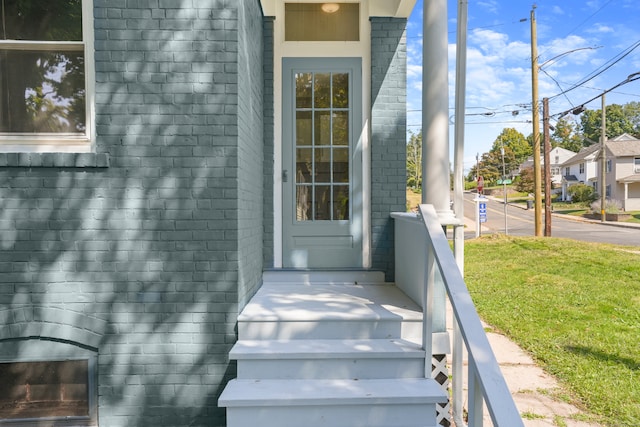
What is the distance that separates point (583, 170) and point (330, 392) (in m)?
46.4

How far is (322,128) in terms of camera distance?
399cm

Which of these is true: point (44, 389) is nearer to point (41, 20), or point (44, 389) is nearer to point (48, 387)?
point (48, 387)

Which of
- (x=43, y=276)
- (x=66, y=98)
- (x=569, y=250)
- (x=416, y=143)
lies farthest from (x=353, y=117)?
(x=416, y=143)

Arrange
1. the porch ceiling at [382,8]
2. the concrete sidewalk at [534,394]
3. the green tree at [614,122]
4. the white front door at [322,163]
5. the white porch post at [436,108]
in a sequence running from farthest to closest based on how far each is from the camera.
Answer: the green tree at [614,122], the white front door at [322,163], the porch ceiling at [382,8], the white porch post at [436,108], the concrete sidewalk at [534,394]

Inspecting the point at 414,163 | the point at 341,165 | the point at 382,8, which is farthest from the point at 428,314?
the point at 414,163

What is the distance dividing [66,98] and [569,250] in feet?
36.6

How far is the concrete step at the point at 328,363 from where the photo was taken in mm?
2348

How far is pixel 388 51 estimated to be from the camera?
3879 millimetres

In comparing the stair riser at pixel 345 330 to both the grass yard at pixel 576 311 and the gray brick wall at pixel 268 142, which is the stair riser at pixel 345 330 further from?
the grass yard at pixel 576 311

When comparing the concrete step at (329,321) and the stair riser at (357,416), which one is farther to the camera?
the concrete step at (329,321)

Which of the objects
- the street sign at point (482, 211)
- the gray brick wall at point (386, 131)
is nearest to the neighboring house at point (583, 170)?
the street sign at point (482, 211)

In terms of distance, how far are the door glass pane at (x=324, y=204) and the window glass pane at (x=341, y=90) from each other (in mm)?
806

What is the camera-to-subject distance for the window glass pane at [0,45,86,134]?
2541mm

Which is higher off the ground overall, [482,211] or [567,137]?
[567,137]
